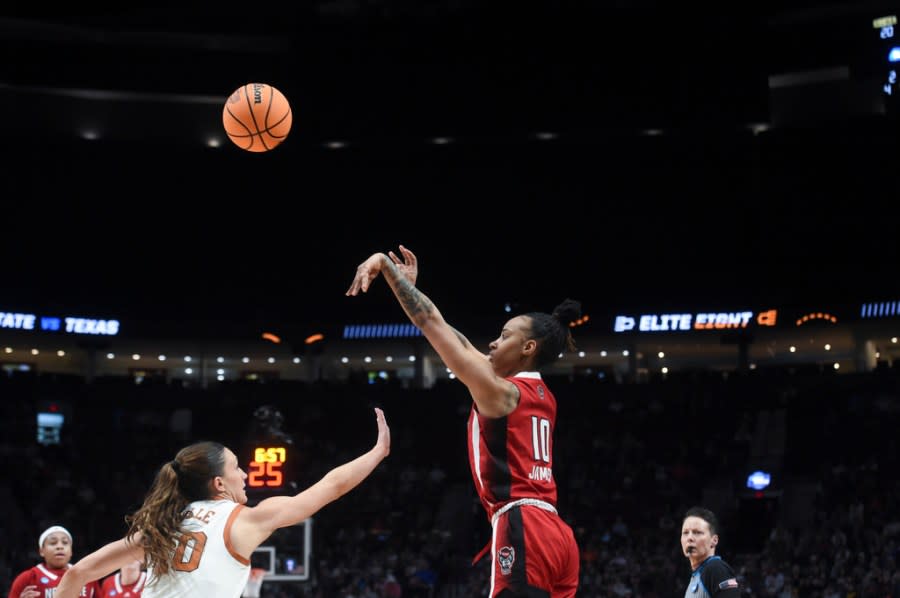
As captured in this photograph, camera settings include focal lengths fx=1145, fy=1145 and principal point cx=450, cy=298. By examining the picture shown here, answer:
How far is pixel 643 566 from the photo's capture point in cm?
2338

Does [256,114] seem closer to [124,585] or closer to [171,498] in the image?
[124,585]

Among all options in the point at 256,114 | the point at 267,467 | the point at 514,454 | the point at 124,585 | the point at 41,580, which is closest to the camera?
the point at 514,454

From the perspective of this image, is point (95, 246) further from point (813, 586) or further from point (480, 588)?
point (813, 586)

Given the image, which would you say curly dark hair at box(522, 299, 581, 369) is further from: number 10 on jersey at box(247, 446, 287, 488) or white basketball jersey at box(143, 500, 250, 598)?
number 10 on jersey at box(247, 446, 287, 488)

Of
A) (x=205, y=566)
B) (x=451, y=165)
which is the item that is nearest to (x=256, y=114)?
(x=205, y=566)

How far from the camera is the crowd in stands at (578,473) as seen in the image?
23266 millimetres

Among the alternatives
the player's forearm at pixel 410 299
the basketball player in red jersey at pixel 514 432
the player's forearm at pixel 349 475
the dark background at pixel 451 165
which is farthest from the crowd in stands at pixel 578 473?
the player's forearm at pixel 349 475

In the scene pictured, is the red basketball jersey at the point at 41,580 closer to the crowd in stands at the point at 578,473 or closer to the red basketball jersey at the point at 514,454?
the red basketball jersey at the point at 514,454

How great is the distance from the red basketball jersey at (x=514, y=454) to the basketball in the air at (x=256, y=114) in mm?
6350

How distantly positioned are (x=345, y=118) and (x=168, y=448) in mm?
11334

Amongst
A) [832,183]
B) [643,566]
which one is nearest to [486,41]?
[832,183]

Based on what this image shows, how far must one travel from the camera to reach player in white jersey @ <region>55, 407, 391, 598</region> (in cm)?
434

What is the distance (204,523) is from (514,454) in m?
1.52

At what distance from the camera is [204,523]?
14.5 feet
